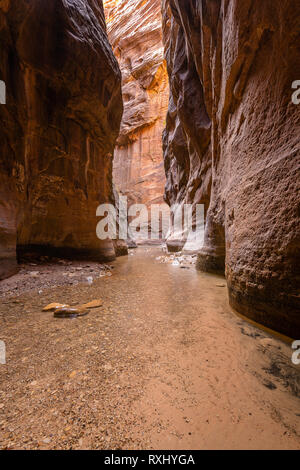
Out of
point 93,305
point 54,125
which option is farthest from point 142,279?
point 54,125

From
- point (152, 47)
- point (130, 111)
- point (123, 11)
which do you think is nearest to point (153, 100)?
point (130, 111)

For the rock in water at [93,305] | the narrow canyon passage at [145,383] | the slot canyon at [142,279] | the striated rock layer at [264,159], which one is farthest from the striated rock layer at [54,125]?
the striated rock layer at [264,159]

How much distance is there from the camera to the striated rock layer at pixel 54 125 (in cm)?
433

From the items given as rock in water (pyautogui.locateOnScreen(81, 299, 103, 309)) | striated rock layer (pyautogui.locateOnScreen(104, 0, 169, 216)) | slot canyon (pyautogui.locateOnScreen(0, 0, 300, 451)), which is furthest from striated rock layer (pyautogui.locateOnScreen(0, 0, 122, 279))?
striated rock layer (pyautogui.locateOnScreen(104, 0, 169, 216))

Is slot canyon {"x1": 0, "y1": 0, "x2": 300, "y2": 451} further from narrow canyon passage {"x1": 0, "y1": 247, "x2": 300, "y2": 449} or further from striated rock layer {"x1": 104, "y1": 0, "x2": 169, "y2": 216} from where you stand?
striated rock layer {"x1": 104, "y1": 0, "x2": 169, "y2": 216}

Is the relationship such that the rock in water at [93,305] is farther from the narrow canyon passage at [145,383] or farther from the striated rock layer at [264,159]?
the striated rock layer at [264,159]

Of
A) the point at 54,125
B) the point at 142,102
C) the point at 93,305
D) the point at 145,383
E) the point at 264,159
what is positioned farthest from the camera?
the point at 142,102

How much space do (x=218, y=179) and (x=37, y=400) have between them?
16.9ft

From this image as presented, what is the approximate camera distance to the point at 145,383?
1.26m

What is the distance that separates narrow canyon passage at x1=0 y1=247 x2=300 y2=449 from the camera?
91 cm

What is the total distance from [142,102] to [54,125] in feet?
79.0

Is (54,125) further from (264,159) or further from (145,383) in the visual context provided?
(145,383)
